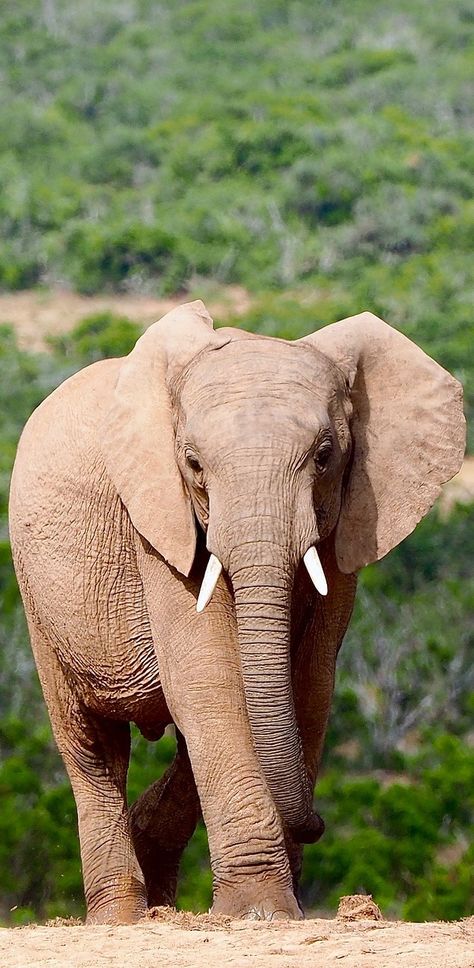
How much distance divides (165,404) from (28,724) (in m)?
10.3

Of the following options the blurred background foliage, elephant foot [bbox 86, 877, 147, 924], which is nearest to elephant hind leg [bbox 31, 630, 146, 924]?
elephant foot [bbox 86, 877, 147, 924]

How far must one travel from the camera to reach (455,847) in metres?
14.4

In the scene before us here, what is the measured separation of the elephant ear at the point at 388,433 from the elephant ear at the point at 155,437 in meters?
0.39

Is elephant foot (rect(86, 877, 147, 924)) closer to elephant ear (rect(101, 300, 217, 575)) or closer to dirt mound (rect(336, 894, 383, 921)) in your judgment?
dirt mound (rect(336, 894, 383, 921))

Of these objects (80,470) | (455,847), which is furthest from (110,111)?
(80,470)

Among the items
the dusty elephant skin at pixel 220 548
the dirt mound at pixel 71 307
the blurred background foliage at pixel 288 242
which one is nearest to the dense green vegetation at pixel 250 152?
the blurred background foliage at pixel 288 242

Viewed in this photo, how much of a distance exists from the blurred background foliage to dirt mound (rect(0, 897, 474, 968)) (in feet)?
13.9

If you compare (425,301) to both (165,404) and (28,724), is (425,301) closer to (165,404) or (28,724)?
(28,724)

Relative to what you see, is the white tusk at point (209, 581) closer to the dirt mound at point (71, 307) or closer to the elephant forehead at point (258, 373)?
the elephant forehead at point (258, 373)

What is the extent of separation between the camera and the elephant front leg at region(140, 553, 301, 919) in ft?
18.6

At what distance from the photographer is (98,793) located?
697cm

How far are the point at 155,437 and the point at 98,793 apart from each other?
1546 mm

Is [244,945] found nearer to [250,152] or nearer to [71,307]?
[71,307]

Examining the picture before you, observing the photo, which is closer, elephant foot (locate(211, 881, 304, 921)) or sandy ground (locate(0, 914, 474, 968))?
sandy ground (locate(0, 914, 474, 968))
